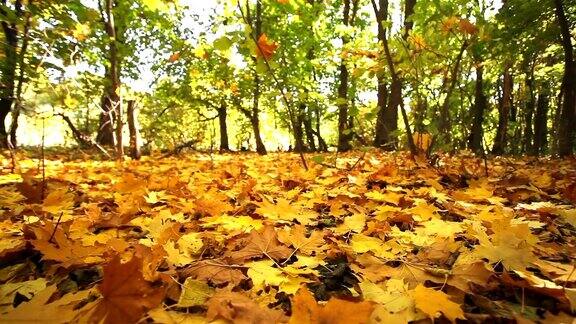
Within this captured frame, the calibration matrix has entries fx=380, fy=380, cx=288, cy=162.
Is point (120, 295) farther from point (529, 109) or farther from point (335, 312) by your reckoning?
point (529, 109)

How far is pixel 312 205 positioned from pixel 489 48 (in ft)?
15.3

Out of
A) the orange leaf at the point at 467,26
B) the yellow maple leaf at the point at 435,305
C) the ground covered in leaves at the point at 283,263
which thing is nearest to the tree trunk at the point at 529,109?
the orange leaf at the point at 467,26

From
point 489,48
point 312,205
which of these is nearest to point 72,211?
point 312,205

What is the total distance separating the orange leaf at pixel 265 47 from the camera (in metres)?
2.72

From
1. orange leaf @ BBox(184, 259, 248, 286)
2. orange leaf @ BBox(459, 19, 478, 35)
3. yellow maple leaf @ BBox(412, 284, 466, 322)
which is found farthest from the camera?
orange leaf @ BBox(459, 19, 478, 35)

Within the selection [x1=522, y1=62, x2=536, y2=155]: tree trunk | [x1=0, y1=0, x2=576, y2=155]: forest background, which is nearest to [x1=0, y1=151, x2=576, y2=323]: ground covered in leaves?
[x1=0, y1=0, x2=576, y2=155]: forest background

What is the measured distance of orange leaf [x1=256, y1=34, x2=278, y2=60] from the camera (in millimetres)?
2725

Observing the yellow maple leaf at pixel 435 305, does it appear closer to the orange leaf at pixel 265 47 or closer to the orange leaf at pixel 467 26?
the orange leaf at pixel 265 47

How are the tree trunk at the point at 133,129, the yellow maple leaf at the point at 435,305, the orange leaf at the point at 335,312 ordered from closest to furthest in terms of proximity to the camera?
the orange leaf at the point at 335,312, the yellow maple leaf at the point at 435,305, the tree trunk at the point at 133,129

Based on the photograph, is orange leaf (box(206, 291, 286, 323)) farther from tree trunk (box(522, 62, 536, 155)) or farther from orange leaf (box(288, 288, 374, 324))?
tree trunk (box(522, 62, 536, 155))

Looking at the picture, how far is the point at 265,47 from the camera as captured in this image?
2.79 meters

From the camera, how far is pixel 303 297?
81 cm

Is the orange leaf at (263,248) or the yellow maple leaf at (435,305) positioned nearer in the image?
the yellow maple leaf at (435,305)

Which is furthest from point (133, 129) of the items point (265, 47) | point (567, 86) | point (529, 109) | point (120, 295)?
point (529, 109)
